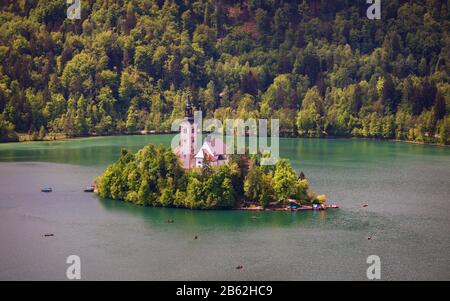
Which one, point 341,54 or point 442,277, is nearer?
point 442,277

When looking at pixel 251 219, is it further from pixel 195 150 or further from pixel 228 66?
pixel 228 66

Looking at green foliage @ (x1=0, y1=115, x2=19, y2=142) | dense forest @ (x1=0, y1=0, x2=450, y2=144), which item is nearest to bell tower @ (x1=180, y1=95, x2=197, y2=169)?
green foliage @ (x1=0, y1=115, x2=19, y2=142)

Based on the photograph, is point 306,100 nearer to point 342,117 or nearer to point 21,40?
point 342,117

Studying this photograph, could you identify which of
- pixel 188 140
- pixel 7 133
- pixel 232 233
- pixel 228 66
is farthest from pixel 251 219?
pixel 228 66

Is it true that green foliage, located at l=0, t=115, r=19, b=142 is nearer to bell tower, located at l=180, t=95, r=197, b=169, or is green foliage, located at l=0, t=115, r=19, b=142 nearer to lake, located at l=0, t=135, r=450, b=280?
lake, located at l=0, t=135, r=450, b=280

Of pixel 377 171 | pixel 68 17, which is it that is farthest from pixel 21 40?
pixel 377 171

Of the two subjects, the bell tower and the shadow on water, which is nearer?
the shadow on water
